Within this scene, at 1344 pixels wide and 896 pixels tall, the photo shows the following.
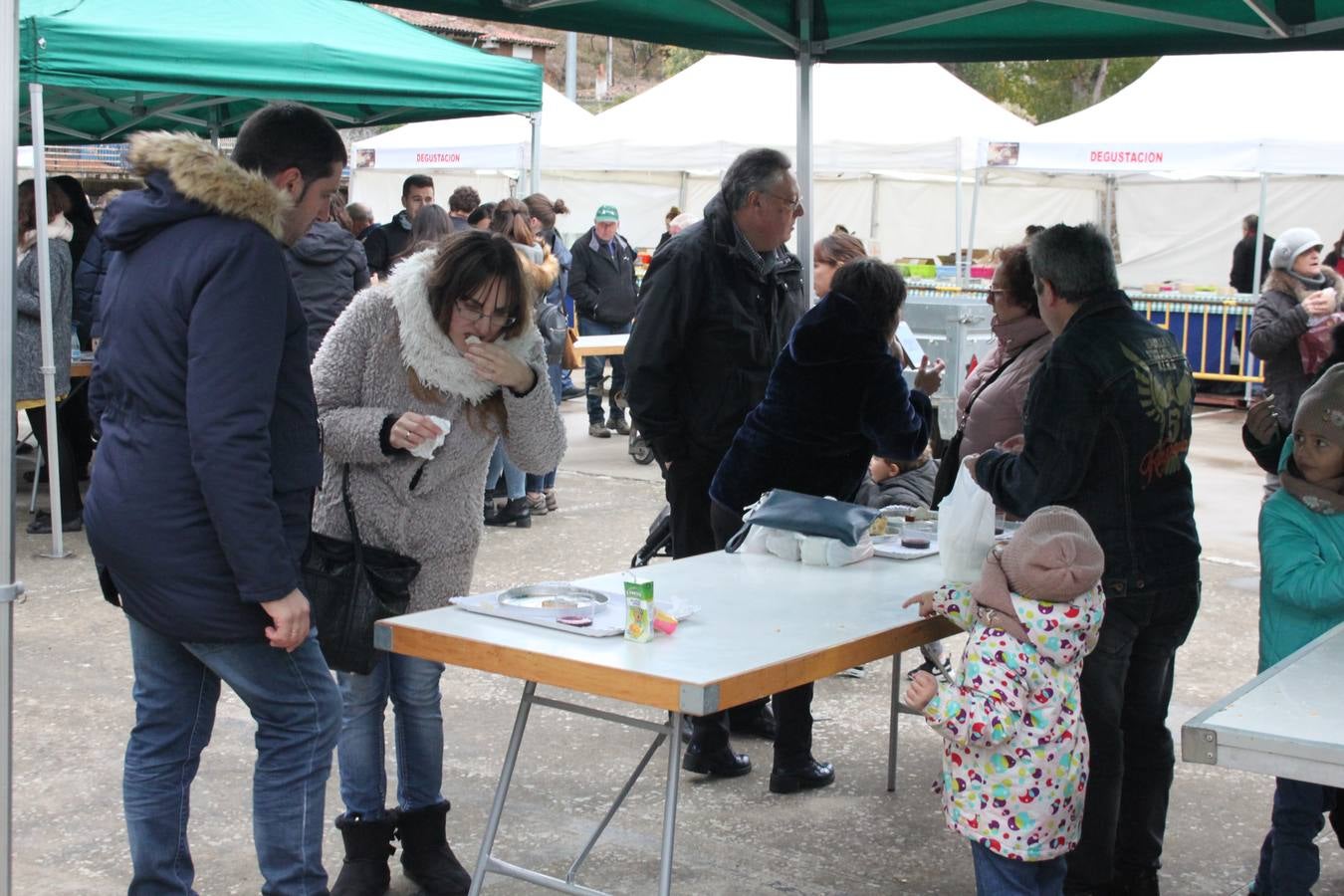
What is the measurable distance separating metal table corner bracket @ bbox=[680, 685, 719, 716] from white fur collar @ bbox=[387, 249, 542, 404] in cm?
105

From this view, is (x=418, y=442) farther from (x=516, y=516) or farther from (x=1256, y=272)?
(x=1256, y=272)

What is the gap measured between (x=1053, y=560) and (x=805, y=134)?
9.09 ft

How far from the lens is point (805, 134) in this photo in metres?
5.43

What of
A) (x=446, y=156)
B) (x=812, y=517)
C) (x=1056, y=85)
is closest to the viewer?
(x=812, y=517)

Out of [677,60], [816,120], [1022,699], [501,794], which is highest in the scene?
[677,60]

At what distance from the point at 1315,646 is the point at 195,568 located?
83.7 inches

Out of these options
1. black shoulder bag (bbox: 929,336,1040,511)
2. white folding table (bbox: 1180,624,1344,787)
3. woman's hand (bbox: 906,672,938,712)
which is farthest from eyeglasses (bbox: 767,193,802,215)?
white folding table (bbox: 1180,624,1344,787)

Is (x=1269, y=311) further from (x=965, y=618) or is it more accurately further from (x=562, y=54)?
(x=562, y=54)

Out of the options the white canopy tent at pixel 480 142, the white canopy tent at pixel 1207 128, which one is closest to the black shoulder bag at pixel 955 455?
the white canopy tent at pixel 1207 128

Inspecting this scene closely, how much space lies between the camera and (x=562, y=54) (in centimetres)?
6025

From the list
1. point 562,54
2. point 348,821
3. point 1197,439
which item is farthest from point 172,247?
point 562,54

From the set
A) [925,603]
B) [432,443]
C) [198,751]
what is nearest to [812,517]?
[925,603]

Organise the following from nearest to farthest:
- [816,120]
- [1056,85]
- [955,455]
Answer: [955,455] < [816,120] < [1056,85]

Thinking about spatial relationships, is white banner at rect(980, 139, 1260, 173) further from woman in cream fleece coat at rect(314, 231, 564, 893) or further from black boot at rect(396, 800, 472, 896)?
black boot at rect(396, 800, 472, 896)
